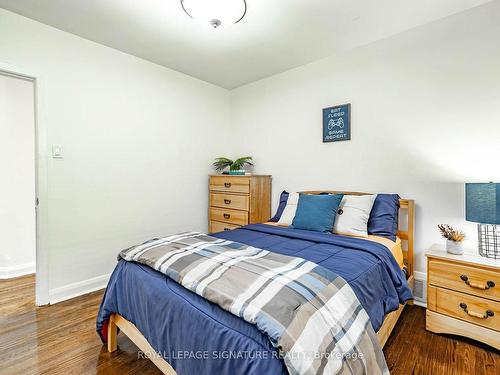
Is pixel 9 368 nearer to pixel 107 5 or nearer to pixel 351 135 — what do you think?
pixel 107 5

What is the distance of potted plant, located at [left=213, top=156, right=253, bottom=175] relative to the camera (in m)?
3.37

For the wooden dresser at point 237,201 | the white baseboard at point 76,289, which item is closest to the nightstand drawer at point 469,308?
the wooden dresser at point 237,201

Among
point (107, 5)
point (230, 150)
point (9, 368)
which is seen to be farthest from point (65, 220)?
point (230, 150)

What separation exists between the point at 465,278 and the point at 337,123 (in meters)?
1.73

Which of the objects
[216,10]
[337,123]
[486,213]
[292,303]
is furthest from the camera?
[337,123]

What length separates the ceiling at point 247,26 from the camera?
197 cm

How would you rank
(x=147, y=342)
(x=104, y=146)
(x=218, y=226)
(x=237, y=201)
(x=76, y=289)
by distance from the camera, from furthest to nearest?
1. (x=218, y=226)
2. (x=237, y=201)
3. (x=104, y=146)
4. (x=76, y=289)
5. (x=147, y=342)

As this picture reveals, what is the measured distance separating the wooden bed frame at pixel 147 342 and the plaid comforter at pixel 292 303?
0.43 m

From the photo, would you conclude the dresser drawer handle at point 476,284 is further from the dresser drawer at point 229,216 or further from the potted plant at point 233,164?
the potted plant at point 233,164

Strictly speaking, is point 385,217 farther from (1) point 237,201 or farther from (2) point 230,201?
(2) point 230,201

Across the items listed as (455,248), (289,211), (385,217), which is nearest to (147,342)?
(289,211)

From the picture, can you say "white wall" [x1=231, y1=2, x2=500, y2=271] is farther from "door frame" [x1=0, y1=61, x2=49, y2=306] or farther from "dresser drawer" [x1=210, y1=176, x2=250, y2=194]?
"door frame" [x1=0, y1=61, x2=49, y2=306]

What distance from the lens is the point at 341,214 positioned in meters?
2.28

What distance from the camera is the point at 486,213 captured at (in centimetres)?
165
